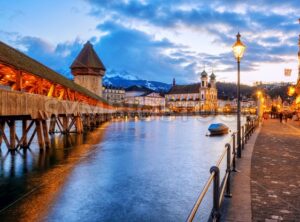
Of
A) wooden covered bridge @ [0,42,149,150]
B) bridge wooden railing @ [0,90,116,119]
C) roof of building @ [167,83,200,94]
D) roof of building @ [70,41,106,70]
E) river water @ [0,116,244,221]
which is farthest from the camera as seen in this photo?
roof of building @ [167,83,200,94]

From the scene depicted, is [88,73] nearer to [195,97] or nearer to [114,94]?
[114,94]

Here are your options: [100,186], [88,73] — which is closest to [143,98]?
[88,73]

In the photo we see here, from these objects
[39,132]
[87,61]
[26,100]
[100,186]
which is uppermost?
[87,61]

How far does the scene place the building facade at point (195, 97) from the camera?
549 feet

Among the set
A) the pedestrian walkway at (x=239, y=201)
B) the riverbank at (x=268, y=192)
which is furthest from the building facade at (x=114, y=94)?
the pedestrian walkway at (x=239, y=201)

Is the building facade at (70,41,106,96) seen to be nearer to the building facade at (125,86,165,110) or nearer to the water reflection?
the water reflection

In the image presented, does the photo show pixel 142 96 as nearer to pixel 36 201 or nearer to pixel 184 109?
pixel 184 109

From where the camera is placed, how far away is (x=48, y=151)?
909 inches

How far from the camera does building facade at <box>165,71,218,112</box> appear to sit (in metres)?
167

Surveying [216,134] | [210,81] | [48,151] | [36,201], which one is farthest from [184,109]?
[36,201]

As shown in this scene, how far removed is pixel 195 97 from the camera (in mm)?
170875

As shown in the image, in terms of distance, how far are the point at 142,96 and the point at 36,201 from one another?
502 ft

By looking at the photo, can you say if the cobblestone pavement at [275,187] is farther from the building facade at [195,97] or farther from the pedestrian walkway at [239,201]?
the building facade at [195,97]

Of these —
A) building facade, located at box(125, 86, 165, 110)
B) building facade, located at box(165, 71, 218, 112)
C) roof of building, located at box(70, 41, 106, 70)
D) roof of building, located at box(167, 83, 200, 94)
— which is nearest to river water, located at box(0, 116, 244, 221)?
roof of building, located at box(70, 41, 106, 70)
